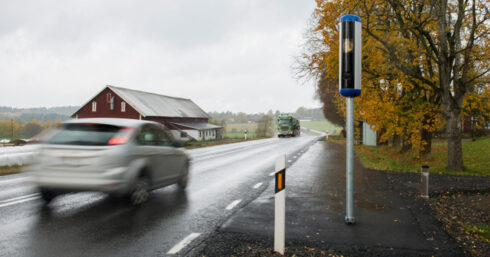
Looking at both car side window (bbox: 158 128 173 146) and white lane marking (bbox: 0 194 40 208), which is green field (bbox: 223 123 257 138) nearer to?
car side window (bbox: 158 128 173 146)

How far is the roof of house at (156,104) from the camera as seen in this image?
4633 centimetres

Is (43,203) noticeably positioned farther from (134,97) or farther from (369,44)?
(134,97)

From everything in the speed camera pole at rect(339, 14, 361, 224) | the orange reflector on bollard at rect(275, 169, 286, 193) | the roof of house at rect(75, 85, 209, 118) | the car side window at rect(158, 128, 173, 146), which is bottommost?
the orange reflector on bollard at rect(275, 169, 286, 193)

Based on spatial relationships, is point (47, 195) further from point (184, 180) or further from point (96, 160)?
point (184, 180)

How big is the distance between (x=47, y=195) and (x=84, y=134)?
60.8 inches

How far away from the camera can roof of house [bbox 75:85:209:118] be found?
152 ft

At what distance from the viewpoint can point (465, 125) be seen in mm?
43688

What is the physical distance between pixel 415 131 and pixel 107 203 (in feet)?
42.2

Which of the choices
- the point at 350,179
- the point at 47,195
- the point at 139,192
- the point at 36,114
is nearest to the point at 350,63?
the point at 350,179

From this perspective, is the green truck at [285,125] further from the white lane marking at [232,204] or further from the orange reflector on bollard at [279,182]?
the orange reflector on bollard at [279,182]

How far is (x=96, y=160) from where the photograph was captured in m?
5.82

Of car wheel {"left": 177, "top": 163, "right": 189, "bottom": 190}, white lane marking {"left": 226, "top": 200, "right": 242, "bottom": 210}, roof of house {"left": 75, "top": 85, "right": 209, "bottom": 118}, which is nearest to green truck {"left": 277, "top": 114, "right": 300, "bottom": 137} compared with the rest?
roof of house {"left": 75, "top": 85, "right": 209, "bottom": 118}

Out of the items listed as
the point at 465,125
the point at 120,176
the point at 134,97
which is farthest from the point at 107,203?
the point at 465,125

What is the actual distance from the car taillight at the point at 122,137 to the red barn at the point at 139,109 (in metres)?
34.9
